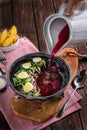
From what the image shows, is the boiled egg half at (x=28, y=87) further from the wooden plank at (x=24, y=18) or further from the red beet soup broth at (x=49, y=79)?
the wooden plank at (x=24, y=18)

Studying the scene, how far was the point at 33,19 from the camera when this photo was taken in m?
1.35

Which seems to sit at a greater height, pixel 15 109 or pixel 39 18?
pixel 39 18

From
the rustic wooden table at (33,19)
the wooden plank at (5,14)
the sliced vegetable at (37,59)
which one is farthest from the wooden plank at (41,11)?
the sliced vegetable at (37,59)

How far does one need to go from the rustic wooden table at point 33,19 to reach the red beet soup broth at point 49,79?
11 cm

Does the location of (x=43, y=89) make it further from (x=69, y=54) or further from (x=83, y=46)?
(x=83, y=46)

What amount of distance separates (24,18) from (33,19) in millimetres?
47

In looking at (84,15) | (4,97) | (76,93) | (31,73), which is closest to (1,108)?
(4,97)

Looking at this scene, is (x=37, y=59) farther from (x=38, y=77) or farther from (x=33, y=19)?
(x=33, y=19)

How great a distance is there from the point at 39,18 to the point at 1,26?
185 mm

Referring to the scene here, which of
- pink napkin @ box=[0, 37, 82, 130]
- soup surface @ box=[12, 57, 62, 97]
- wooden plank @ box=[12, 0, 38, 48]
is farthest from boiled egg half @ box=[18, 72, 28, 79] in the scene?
wooden plank @ box=[12, 0, 38, 48]

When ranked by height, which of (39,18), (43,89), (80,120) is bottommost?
(80,120)

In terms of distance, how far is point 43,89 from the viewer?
0.84 metres

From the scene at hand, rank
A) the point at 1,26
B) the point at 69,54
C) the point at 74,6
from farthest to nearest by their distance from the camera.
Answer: the point at 1,26 < the point at 69,54 < the point at 74,6

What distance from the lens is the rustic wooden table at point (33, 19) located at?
36.1 inches
